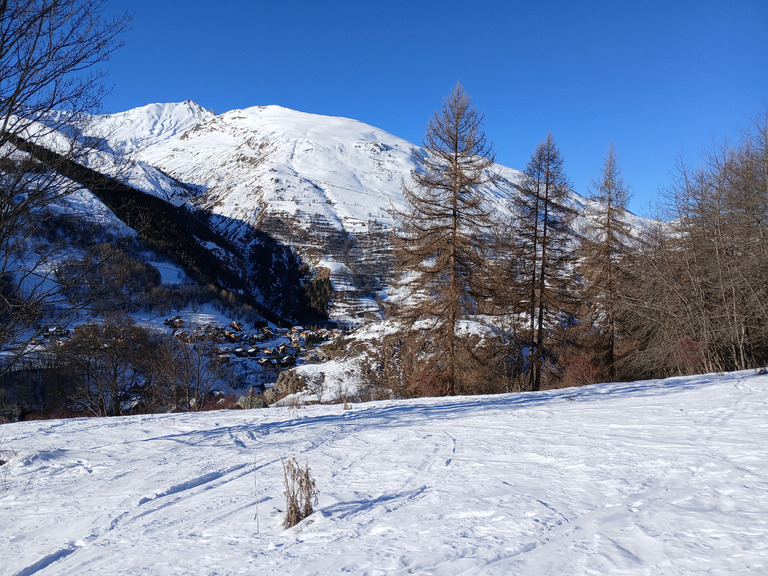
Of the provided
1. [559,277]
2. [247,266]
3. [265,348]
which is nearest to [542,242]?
[559,277]

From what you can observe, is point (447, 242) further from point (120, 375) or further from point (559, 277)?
point (120, 375)

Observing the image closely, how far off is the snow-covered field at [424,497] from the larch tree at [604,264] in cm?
1254

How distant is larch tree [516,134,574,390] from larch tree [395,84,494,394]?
2.94 meters

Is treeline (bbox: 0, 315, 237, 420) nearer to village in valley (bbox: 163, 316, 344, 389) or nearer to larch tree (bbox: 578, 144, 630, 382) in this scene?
village in valley (bbox: 163, 316, 344, 389)

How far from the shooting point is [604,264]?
1883 centimetres

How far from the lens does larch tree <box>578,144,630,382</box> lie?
61.2 feet

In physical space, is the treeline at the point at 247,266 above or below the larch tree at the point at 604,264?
above

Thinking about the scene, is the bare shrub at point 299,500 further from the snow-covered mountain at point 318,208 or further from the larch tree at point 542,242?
the snow-covered mountain at point 318,208

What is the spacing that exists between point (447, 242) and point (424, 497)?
456 inches

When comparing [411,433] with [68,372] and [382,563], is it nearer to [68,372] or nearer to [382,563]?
[382,563]

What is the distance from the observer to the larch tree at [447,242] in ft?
47.5

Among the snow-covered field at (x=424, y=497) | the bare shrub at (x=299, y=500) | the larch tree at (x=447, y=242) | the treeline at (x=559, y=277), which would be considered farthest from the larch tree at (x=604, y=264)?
the bare shrub at (x=299, y=500)

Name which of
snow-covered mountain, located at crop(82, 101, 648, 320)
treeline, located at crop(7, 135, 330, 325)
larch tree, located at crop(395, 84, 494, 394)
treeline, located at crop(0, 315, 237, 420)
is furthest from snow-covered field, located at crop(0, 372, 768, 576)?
snow-covered mountain, located at crop(82, 101, 648, 320)

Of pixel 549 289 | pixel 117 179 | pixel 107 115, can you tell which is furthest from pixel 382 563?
pixel 549 289
